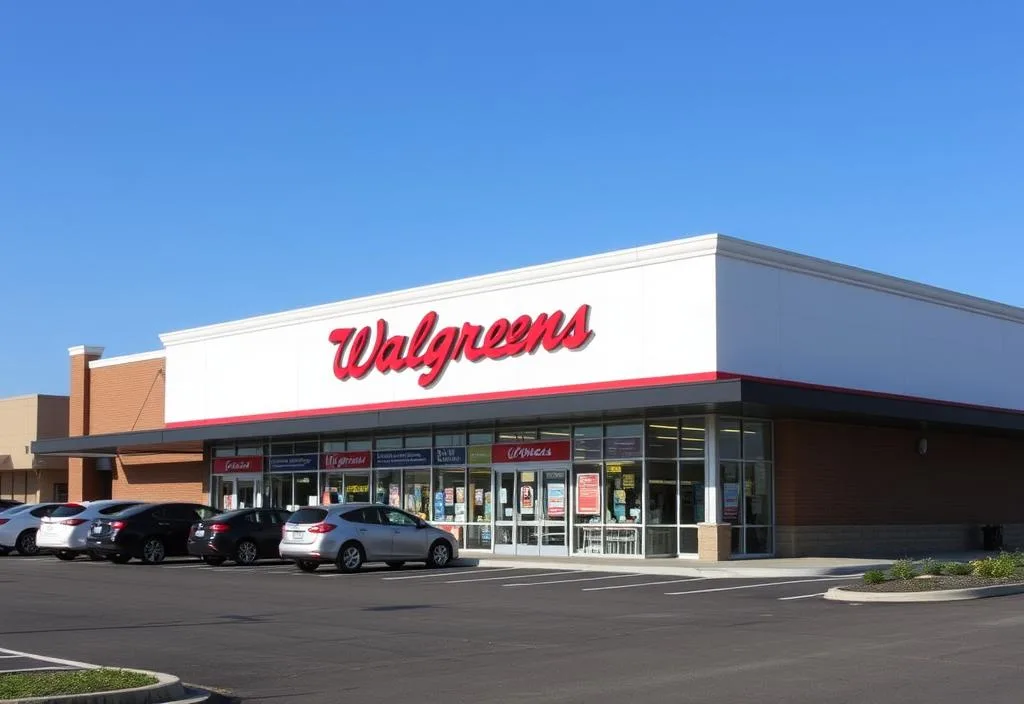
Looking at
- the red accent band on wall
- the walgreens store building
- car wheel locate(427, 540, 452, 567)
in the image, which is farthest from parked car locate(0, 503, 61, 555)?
car wheel locate(427, 540, 452, 567)

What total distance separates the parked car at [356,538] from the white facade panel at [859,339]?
7849mm

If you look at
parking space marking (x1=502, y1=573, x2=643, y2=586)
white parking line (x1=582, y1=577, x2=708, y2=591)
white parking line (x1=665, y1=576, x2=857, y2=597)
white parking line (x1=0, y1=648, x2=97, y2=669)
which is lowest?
parking space marking (x1=502, y1=573, x2=643, y2=586)

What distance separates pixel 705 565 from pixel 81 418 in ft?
103

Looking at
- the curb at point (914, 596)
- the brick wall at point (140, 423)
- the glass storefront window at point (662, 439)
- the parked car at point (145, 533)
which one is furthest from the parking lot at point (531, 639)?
the brick wall at point (140, 423)

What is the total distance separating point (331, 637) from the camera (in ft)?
50.1

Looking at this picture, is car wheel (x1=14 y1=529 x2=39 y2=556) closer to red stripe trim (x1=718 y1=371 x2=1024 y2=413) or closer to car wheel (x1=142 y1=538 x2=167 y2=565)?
car wheel (x1=142 y1=538 x2=167 y2=565)

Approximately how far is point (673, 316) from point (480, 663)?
17.2 meters

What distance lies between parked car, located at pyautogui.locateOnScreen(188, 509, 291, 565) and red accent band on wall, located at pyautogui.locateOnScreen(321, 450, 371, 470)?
20.7 feet


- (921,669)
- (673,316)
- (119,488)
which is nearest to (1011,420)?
(673,316)

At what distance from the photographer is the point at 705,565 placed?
89.9ft

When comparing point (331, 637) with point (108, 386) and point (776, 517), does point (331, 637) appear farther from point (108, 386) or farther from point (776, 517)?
point (108, 386)

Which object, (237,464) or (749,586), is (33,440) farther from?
(749,586)

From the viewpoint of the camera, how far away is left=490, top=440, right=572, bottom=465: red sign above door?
32062 mm

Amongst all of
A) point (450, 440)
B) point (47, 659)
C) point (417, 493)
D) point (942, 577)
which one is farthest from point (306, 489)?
point (47, 659)
